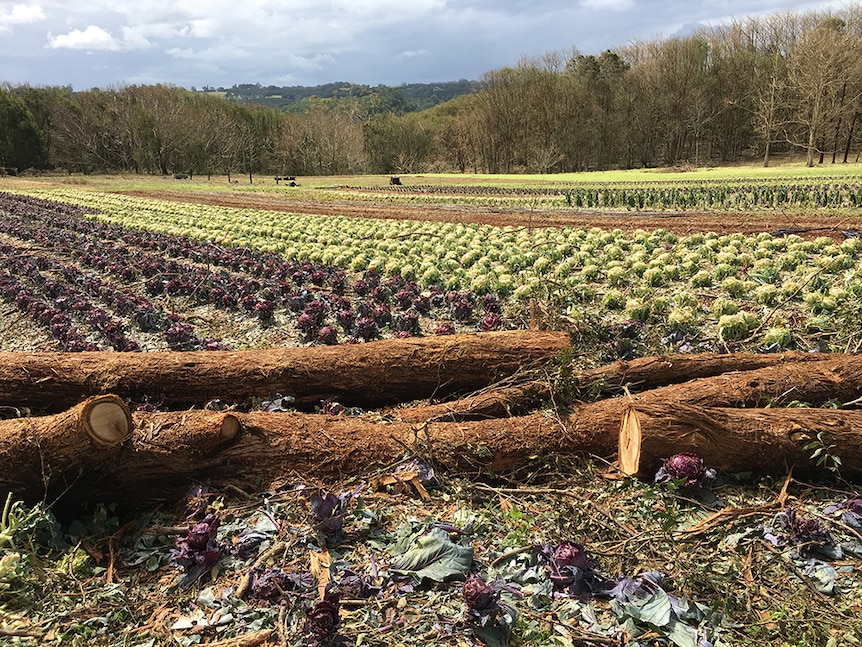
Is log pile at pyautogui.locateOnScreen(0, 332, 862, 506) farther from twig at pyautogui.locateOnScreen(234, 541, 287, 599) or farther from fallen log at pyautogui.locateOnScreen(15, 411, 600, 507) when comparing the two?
twig at pyautogui.locateOnScreen(234, 541, 287, 599)

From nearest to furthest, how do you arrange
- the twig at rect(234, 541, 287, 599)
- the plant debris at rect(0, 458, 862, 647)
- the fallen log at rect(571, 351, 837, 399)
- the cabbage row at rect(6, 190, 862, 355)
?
the plant debris at rect(0, 458, 862, 647) < the twig at rect(234, 541, 287, 599) < the fallen log at rect(571, 351, 837, 399) < the cabbage row at rect(6, 190, 862, 355)

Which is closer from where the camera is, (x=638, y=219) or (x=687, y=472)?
(x=687, y=472)

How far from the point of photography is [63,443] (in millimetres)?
3568

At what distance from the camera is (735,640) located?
2.72 meters

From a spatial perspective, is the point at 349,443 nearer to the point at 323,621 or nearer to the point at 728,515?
the point at 323,621

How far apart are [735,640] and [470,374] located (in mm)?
2775

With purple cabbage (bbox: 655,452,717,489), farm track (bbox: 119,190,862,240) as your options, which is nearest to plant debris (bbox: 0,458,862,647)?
purple cabbage (bbox: 655,452,717,489)

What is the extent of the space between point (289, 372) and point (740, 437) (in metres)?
3.63

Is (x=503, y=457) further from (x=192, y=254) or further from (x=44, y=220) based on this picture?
(x=44, y=220)

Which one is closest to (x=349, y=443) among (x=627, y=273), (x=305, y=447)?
(x=305, y=447)

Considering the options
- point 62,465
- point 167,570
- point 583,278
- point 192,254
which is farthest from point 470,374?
point 192,254

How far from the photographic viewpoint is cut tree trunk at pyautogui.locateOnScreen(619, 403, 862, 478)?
378cm

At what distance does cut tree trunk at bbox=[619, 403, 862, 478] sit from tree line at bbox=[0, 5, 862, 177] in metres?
54.4

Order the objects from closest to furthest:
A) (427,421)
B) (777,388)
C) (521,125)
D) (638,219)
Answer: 1. (427,421)
2. (777,388)
3. (638,219)
4. (521,125)
